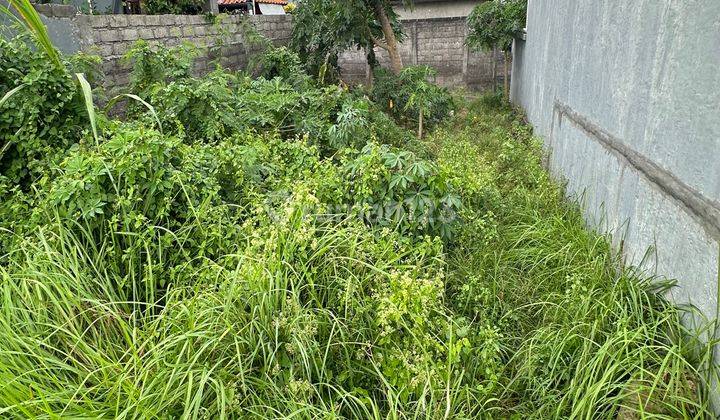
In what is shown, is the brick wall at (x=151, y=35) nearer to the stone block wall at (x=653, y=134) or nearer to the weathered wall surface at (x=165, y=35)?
the weathered wall surface at (x=165, y=35)

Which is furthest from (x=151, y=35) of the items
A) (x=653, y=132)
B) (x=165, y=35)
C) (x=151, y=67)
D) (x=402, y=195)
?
(x=653, y=132)

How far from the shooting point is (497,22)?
8.19 meters

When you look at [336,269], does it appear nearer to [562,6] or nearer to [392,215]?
[392,215]

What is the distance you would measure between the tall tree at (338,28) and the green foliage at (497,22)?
1694 millimetres

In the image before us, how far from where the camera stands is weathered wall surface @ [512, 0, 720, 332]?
162 centimetres

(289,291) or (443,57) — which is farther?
(443,57)

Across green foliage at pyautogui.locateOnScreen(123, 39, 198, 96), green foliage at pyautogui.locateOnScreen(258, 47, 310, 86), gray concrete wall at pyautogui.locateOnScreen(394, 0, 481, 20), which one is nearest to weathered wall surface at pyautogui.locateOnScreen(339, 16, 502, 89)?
gray concrete wall at pyautogui.locateOnScreen(394, 0, 481, 20)

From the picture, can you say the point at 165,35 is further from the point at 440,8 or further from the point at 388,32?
the point at 440,8

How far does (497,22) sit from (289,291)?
25.5 feet

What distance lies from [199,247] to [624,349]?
6.30 ft

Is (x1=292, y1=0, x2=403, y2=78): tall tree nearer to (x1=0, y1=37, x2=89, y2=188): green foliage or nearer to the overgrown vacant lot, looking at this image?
the overgrown vacant lot

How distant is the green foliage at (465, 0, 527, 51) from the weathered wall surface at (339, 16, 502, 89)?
1723 millimetres

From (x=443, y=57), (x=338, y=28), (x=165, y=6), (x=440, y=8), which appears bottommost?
(x=443, y=57)

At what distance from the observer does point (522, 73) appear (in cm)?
732
